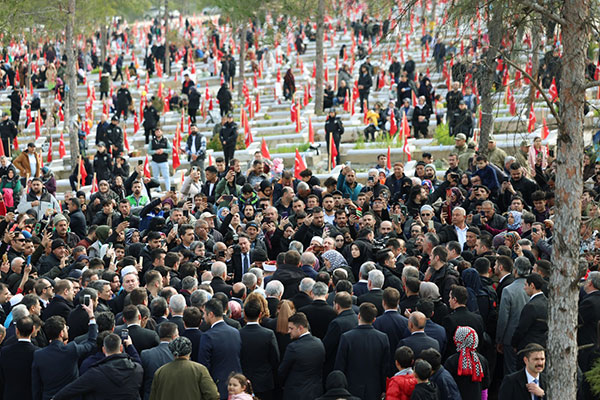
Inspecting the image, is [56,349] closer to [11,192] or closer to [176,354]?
[176,354]

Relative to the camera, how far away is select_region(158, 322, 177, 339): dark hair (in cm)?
898

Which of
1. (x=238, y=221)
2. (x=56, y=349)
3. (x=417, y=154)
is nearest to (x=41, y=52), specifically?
(x=417, y=154)

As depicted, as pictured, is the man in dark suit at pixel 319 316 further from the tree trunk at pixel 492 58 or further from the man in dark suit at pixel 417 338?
the tree trunk at pixel 492 58

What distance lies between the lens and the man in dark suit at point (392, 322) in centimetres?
955

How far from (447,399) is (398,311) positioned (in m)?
1.79

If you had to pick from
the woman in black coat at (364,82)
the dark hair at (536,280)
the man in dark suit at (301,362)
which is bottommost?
the man in dark suit at (301,362)

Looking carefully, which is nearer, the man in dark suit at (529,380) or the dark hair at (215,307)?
the man in dark suit at (529,380)

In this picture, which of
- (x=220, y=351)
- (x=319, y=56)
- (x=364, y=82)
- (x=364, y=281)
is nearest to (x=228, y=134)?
(x=319, y=56)

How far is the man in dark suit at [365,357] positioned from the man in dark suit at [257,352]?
0.75 m

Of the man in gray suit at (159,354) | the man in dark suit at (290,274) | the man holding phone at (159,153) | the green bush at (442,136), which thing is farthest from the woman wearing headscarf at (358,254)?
the green bush at (442,136)

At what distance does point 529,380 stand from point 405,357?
1126 mm

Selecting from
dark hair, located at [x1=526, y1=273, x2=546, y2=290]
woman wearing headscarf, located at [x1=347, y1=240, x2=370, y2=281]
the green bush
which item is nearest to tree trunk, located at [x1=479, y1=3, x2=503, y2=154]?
dark hair, located at [x1=526, y1=273, x2=546, y2=290]

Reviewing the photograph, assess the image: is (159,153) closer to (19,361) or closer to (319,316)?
(319,316)

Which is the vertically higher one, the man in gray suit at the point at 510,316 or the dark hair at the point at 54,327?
the dark hair at the point at 54,327
